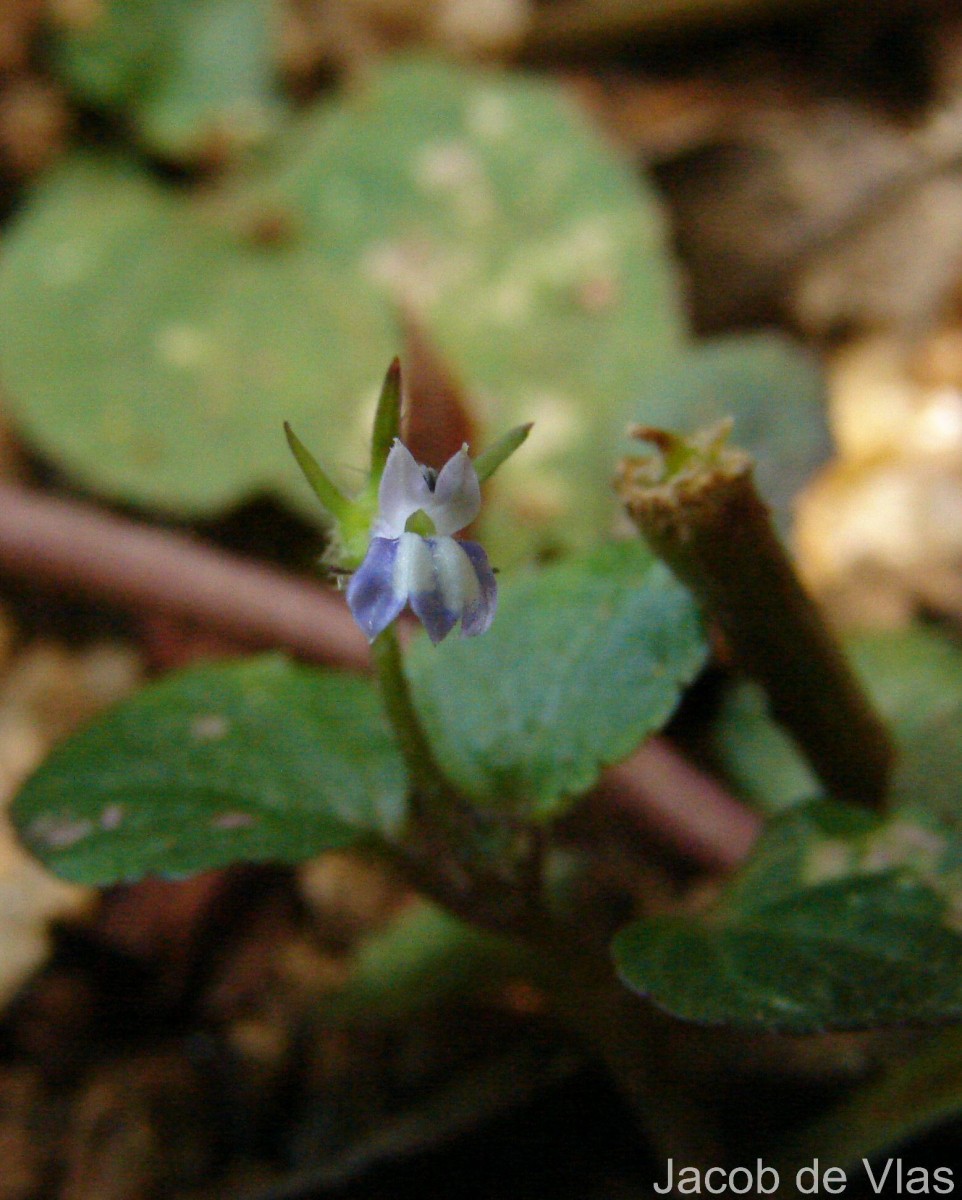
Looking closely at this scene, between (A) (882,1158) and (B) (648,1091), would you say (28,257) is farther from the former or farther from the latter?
(A) (882,1158)

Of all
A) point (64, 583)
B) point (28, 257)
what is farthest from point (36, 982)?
point (28, 257)

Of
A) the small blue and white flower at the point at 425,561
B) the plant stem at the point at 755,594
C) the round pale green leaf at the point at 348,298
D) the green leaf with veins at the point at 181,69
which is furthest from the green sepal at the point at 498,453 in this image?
the green leaf with veins at the point at 181,69

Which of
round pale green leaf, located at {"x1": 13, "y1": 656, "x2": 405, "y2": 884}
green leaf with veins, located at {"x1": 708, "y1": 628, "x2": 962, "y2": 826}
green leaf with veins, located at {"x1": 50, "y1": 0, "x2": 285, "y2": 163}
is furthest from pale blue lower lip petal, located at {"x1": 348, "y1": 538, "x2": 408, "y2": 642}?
green leaf with veins, located at {"x1": 50, "y1": 0, "x2": 285, "y2": 163}

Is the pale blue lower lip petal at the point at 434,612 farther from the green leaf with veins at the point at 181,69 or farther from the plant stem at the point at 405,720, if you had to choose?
the green leaf with veins at the point at 181,69

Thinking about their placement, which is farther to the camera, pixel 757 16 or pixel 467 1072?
pixel 757 16

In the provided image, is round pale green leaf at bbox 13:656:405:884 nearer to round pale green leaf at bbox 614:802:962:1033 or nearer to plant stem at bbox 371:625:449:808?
plant stem at bbox 371:625:449:808
